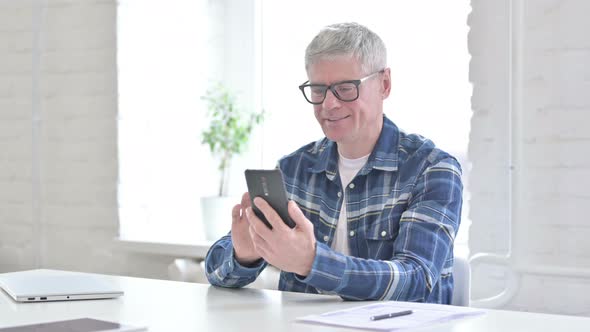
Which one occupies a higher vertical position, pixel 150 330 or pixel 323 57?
pixel 323 57

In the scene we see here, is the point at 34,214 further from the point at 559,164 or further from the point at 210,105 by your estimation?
the point at 559,164

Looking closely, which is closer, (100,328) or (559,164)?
(100,328)

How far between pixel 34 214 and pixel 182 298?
6.75 ft

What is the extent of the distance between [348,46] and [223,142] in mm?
1321

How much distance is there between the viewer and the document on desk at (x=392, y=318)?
1480mm

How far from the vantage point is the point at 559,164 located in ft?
8.18

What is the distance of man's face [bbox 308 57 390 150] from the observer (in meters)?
2.12

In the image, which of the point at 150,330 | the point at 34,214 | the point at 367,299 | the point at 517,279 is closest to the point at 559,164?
the point at 517,279

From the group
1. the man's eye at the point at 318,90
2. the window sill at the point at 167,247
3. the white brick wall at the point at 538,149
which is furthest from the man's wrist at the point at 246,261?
the window sill at the point at 167,247

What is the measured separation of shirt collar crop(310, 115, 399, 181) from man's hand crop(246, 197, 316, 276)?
1.45 ft

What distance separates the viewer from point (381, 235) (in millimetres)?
2074

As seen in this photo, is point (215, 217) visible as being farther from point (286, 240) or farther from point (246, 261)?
point (286, 240)

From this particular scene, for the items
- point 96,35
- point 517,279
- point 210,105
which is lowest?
point 517,279

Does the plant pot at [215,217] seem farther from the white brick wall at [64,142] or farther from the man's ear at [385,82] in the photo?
the man's ear at [385,82]
